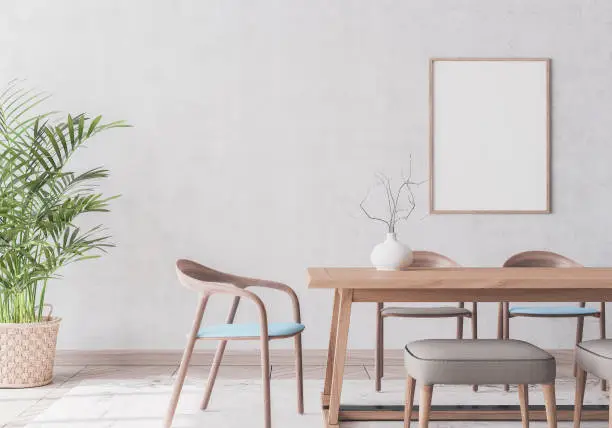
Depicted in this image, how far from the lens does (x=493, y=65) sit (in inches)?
172

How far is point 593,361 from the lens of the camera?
2.50 metres

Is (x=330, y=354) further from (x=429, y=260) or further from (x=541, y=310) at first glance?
(x=541, y=310)

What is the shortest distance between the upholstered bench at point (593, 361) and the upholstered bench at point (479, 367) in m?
0.19

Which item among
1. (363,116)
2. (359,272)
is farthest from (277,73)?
(359,272)

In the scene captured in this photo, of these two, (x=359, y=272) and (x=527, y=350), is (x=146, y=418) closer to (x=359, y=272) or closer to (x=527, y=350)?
(x=359, y=272)

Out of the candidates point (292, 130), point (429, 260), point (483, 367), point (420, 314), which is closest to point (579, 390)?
point (483, 367)

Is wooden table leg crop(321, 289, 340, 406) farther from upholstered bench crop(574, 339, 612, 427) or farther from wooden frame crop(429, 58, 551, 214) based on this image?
wooden frame crop(429, 58, 551, 214)

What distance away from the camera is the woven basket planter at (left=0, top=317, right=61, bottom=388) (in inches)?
148

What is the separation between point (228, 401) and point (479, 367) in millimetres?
1543

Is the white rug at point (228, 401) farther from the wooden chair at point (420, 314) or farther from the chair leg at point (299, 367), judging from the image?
the wooden chair at point (420, 314)

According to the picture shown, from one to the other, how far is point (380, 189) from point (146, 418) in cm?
204

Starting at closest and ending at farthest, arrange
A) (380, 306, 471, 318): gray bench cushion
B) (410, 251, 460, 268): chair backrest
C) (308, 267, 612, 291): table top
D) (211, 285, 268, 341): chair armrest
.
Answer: (308, 267, 612, 291): table top, (211, 285, 268, 341): chair armrest, (380, 306, 471, 318): gray bench cushion, (410, 251, 460, 268): chair backrest

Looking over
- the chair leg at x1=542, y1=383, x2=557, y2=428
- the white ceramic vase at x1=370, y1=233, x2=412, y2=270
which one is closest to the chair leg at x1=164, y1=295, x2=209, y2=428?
the white ceramic vase at x1=370, y1=233, x2=412, y2=270

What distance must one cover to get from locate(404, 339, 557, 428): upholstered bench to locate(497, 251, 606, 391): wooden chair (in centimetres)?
125
